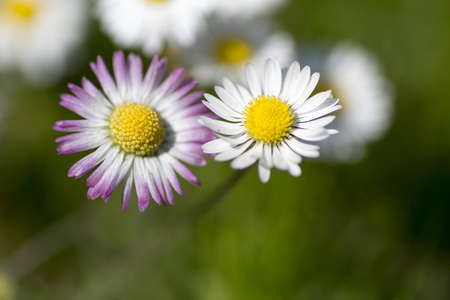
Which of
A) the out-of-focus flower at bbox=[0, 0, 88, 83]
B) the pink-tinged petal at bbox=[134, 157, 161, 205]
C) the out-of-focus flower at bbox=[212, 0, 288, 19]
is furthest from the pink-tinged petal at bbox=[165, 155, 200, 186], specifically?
the out-of-focus flower at bbox=[0, 0, 88, 83]

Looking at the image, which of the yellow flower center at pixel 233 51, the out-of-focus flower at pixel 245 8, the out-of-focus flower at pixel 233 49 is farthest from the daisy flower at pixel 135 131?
the out-of-focus flower at pixel 245 8

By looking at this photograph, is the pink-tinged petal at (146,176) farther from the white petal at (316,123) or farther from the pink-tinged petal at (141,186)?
the white petal at (316,123)

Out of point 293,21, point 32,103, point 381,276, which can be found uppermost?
point 293,21

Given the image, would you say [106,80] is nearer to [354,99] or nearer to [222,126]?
[222,126]

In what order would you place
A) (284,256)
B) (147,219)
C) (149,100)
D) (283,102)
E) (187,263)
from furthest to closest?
1. (147,219)
2. (187,263)
3. (284,256)
4. (149,100)
5. (283,102)

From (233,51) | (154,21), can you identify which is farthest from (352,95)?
(154,21)

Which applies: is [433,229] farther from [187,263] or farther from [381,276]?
[187,263]

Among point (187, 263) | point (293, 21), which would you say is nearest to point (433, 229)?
point (187, 263)
